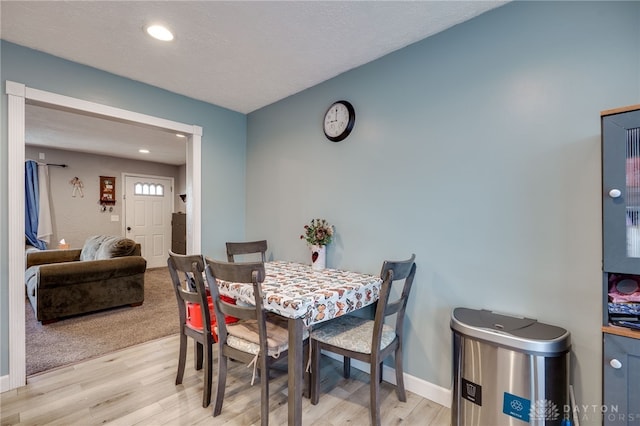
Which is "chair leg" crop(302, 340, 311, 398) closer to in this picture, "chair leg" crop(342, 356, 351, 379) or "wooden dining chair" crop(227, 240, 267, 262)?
"chair leg" crop(342, 356, 351, 379)

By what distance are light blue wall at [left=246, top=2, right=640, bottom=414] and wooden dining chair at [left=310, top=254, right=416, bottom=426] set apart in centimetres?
18

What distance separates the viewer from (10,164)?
207 cm

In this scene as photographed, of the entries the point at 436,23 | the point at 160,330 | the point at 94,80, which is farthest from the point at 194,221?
the point at 436,23

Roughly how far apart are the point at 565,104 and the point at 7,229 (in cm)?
360

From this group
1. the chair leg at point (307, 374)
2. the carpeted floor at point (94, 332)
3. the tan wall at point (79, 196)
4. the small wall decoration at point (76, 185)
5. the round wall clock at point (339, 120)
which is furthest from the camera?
the small wall decoration at point (76, 185)

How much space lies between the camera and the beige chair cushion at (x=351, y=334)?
1784 millimetres

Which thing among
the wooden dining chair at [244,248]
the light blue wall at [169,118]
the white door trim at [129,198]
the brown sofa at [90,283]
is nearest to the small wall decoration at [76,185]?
the white door trim at [129,198]

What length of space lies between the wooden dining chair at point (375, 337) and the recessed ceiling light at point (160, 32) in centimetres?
206

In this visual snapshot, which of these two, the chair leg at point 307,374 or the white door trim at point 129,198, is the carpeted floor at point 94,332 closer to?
the chair leg at point 307,374

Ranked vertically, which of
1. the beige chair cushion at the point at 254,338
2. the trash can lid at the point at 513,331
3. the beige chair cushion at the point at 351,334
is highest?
the trash can lid at the point at 513,331

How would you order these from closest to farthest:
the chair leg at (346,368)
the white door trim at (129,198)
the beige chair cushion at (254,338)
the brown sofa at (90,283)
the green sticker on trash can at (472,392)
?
the green sticker on trash can at (472,392) < the beige chair cushion at (254,338) < the chair leg at (346,368) < the brown sofa at (90,283) < the white door trim at (129,198)

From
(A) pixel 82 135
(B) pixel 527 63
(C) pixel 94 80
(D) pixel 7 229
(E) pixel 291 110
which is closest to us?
(B) pixel 527 63

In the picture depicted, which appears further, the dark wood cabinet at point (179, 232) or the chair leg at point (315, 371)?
the dark wood cabinet at point (179, 232)

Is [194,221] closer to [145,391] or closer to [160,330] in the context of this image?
[160,330]
